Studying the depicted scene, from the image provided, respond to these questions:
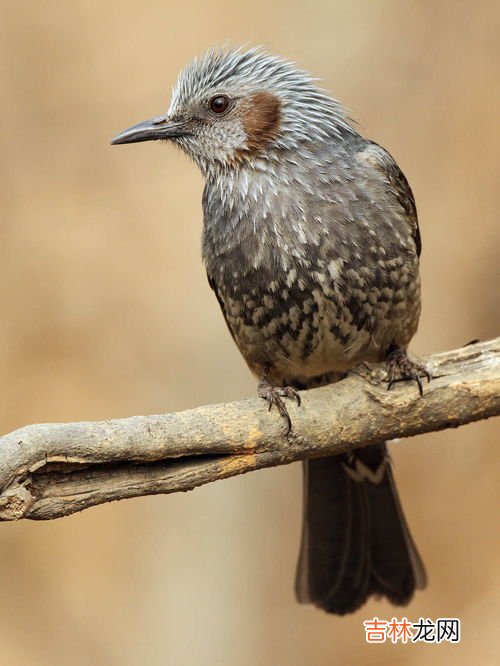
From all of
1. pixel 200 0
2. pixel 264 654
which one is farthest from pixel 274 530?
pixel 200 0

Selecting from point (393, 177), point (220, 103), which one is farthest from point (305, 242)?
point (220, 103)

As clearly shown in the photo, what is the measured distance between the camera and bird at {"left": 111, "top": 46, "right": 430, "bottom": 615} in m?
4.25

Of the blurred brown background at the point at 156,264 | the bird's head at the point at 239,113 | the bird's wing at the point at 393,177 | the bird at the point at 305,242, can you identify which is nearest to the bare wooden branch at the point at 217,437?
the bird at the point at 305,242

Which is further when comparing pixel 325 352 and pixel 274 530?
pixel 274 530

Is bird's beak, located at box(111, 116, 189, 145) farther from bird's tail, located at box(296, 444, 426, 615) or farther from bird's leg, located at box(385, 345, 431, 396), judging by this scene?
bird's tail, located at box(296, 444, 426, 615)

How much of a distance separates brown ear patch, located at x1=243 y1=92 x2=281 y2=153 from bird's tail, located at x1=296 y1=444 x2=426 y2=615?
1.59 meters

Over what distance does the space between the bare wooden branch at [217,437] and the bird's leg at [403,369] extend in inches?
1.3

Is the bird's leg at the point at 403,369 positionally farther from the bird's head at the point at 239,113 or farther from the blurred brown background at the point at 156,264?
the blurred brown background at the point at 156,264

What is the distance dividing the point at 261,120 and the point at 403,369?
1.25 metres

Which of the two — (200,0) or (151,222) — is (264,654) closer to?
(151,222)

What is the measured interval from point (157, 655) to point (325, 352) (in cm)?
309

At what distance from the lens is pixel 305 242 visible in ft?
13.9

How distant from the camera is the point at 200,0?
22.0ft

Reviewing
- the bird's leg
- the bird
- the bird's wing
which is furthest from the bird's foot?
the bird's wing
